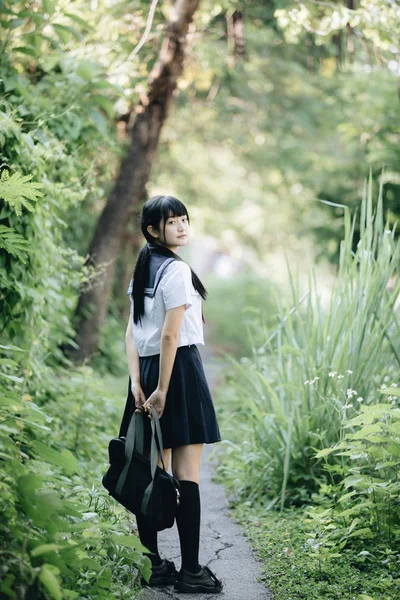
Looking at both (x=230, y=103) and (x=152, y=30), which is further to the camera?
(x=230, y=103)

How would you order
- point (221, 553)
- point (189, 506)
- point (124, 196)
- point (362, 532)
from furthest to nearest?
point (124, 196), point (221, 553), point (362, 532), point (189, 506)

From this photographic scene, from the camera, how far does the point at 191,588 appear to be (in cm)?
313

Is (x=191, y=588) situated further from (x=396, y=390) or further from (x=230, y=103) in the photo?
(x=230, y=103)

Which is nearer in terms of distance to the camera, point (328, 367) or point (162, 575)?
point (162, 575)

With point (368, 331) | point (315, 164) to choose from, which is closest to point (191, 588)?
point (368, 331)

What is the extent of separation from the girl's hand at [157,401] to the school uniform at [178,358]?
5cm

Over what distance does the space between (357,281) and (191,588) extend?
2.19 m

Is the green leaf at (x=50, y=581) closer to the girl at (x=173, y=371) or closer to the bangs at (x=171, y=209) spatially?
the girl at (x=173, y=371)

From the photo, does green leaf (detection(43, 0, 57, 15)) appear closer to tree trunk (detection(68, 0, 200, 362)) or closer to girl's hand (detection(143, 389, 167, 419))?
girl's hand (detection(143, 389, 167, 419))

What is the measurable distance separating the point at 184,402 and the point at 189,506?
1.60 feet

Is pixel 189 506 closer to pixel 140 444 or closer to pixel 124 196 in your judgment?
pixel 140 444

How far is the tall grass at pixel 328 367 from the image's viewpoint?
168 inches

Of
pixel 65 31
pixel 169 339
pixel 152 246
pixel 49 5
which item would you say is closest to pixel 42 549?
pixel 169 339

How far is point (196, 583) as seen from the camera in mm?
3154
